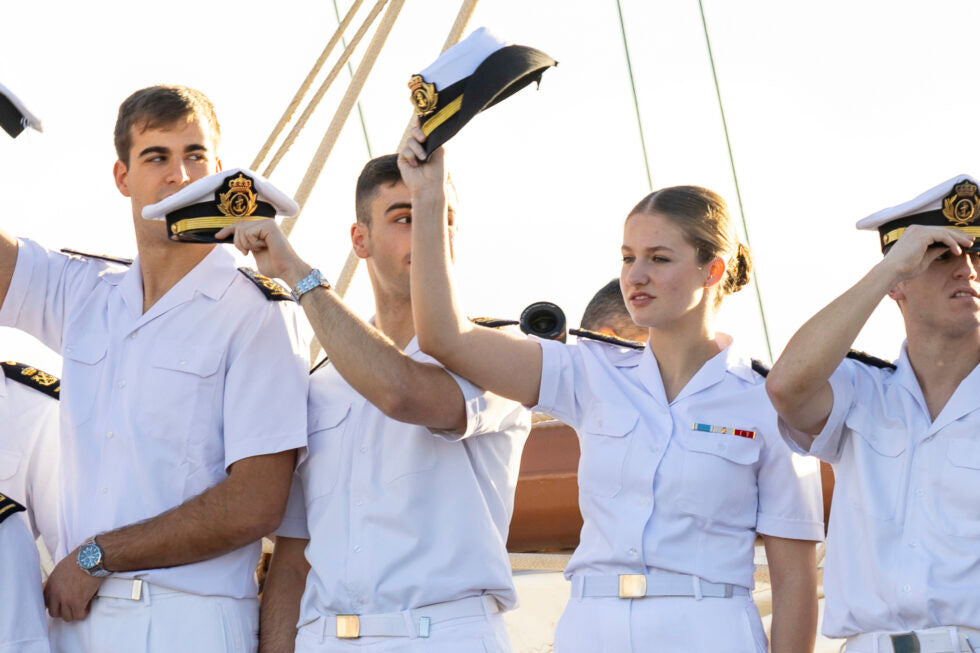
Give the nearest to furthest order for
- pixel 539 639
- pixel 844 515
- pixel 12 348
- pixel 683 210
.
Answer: pixel 844 515 → pixel 683 210 → pixel 539 639 → pixel 12 348

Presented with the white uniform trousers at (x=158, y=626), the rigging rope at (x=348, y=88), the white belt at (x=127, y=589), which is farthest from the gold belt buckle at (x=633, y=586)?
the rigging rope at (x=348, y=88)

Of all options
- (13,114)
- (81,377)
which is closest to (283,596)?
(81,377)

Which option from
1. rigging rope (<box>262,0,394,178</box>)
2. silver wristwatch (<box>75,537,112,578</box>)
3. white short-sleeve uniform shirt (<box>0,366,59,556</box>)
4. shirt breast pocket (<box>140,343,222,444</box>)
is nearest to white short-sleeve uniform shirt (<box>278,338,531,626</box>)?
shirt breast pocket (<box>140,343,222,444</box>)

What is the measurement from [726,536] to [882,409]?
410mm

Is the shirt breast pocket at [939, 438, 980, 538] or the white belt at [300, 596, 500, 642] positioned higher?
the shirt breast pocket at [939, 438, 980, 538]

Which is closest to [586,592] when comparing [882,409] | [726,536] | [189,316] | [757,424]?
[726,536]

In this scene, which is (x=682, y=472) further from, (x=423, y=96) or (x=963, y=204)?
(x=423, y=96)

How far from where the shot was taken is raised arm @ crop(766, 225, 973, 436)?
9.24 ft

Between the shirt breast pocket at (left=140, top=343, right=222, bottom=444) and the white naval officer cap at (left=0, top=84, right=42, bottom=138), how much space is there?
590mm

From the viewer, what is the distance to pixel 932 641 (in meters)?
2.68

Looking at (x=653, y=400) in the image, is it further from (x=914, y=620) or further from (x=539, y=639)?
(x=539, y=639)

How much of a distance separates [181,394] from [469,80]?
901 millimetres

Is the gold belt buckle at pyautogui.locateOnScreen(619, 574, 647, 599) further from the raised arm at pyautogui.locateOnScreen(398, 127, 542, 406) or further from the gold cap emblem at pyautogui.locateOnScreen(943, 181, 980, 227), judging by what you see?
the gold cap emblem at pyautogui.locateOnScreen(943, 181, 980, 227)

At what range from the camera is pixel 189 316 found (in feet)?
10.4
